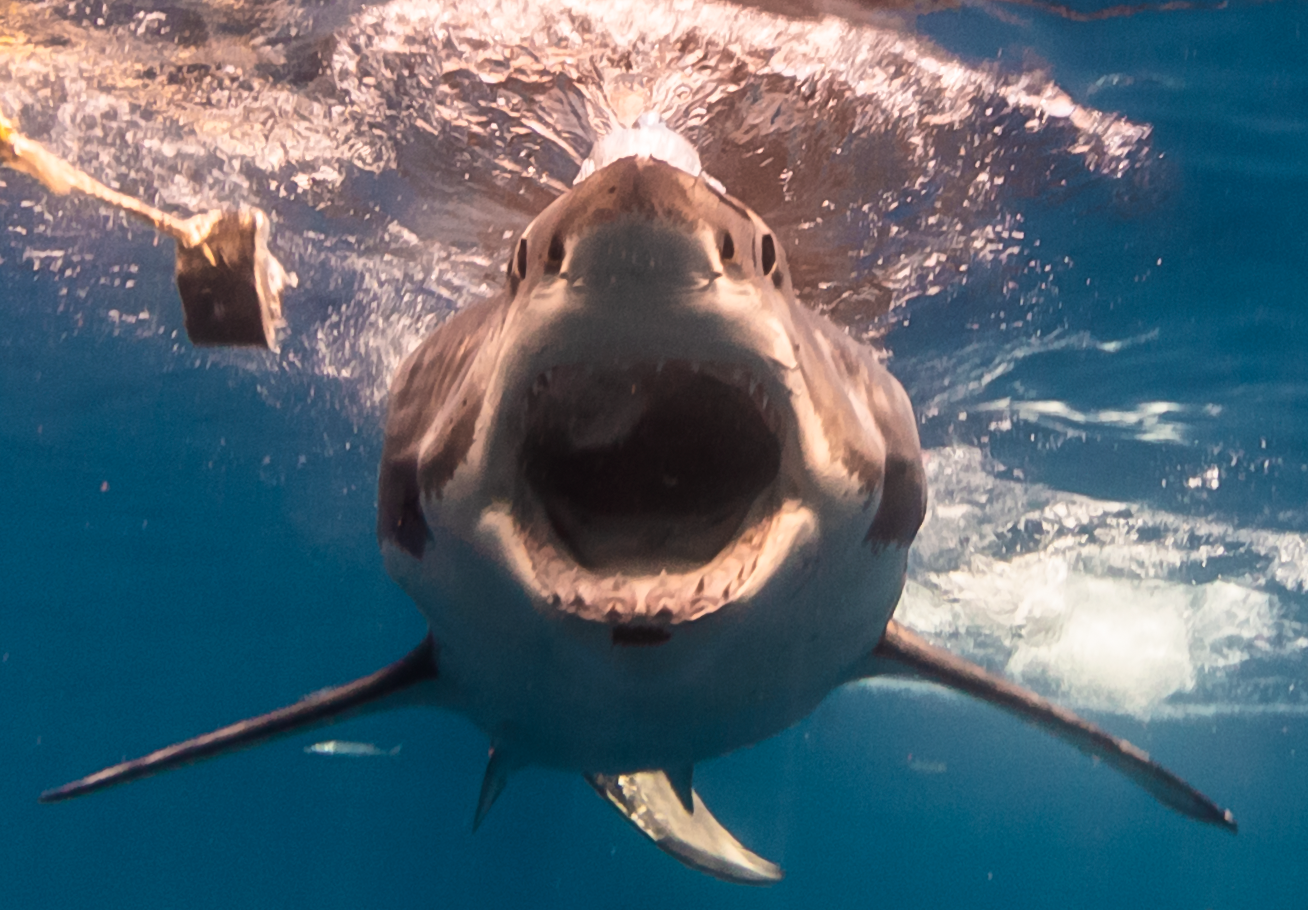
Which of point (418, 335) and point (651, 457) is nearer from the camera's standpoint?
point (651, 457)

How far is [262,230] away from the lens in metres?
4.40

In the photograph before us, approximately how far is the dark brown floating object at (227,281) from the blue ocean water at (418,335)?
3034 millimetres

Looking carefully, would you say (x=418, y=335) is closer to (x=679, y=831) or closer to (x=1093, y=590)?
(x=679, y=831)

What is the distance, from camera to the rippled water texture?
6.54 meters

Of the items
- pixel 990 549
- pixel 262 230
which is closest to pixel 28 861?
pixel 990 549

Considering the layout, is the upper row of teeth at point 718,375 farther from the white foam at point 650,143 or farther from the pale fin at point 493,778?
the white foam at point 650,143

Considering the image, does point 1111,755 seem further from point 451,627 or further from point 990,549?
point 990,549

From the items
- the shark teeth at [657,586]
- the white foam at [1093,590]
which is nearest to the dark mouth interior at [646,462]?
the shark teeth at [657,586]

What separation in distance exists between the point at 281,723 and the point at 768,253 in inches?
123

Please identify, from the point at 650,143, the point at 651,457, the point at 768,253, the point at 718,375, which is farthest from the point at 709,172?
the point at 718,375

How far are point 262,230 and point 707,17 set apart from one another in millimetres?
3352

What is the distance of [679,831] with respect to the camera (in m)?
7.26

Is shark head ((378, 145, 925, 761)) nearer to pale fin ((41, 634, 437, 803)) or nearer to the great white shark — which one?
the great white shark

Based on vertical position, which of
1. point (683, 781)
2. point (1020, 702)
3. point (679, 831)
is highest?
point (1020, 702)
